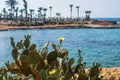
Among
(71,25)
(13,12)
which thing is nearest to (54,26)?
(71,25)

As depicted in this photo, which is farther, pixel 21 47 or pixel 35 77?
pixel 21 47

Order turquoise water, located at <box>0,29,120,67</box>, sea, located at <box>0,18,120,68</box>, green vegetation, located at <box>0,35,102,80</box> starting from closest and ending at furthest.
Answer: green vegetation, located at <box>0,35,102,80</box>, sea, located at <box>0,18,120,68</box>, turquoise water, located at <box>0,29,120,67</box>

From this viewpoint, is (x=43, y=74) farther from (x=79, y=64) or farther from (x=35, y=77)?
(x=79, y=64)

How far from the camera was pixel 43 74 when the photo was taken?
9.81 feet

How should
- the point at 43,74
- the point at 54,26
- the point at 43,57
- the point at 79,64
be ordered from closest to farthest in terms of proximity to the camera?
the point at 43,74 < the point at 43,57 < the point at 79,64 < the point at 54,26

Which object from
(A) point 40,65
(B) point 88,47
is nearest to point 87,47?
(B) point 88,47

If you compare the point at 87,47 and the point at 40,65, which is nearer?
the point at 40,65

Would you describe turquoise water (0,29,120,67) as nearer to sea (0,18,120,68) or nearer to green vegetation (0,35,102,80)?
sea (0,18,120,68)

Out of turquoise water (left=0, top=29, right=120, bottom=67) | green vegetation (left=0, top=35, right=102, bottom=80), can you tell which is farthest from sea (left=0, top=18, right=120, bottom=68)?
green vegetation (left=0, top=35, right=102, bottom=80)

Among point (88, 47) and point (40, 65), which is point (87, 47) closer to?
point (88, 47)

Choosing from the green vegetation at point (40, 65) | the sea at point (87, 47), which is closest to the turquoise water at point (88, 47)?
the sea at point (87, 47)

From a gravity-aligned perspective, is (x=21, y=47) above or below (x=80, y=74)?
above

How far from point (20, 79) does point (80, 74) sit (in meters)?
0.76

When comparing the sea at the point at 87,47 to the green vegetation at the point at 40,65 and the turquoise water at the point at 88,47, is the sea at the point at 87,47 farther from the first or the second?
the green vegetation at the point at 40,65
